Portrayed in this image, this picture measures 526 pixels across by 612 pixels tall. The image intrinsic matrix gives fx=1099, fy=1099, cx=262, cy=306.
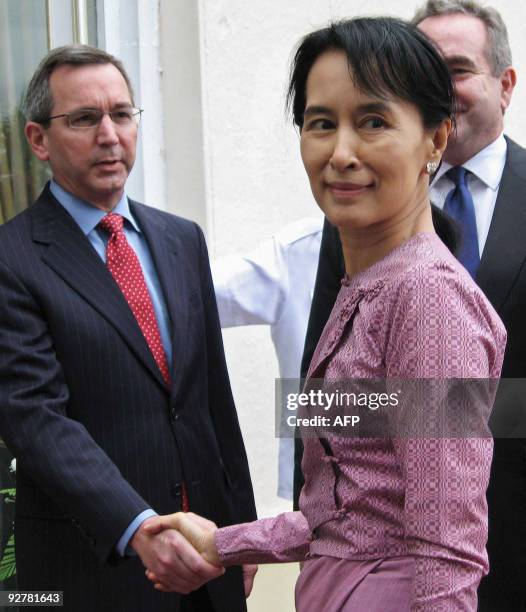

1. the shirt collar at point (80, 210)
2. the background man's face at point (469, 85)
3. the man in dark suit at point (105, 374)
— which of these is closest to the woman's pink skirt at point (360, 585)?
the man in dark suit at point (105, 374)

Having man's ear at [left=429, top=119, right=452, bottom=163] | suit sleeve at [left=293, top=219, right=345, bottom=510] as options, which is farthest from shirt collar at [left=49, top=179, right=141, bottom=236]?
man's ear at [left=429, top=119, right=452, bottom=163]

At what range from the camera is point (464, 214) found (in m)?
2.96

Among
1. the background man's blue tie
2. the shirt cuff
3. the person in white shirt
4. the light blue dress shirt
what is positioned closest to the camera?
the shirt cuff

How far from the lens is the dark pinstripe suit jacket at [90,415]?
8.69 feet

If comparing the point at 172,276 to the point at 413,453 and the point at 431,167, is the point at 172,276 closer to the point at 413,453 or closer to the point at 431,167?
the point at 431,167

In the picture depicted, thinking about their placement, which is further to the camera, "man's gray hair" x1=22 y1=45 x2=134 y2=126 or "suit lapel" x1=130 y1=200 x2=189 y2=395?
"man's gray hair" x1=22 y1=45 x2=134 y2=126

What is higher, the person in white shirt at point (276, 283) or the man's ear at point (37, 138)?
the man's ear at point (37, 138)

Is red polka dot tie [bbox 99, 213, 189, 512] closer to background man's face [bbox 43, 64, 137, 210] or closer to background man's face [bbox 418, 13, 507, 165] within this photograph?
background man's face [bbox 43, 64, 137, 210]

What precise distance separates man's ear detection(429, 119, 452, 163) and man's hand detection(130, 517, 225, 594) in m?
0.93

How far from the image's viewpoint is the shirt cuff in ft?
8.59

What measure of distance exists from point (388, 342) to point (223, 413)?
4.92 ft

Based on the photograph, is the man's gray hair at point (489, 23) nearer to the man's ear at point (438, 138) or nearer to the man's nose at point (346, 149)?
the man's ear at point (438, 138)

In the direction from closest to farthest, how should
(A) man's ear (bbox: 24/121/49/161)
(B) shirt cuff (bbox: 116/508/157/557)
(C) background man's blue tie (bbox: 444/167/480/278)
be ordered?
(B) shirt cuff (bbox: 116/508/157/557), (C) background man's blue tie (bbox: 444/167/480/278), (A) man's ear (bbox: 24/121/49/161)

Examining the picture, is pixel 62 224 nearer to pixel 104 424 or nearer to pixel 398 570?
pixel 104 424
